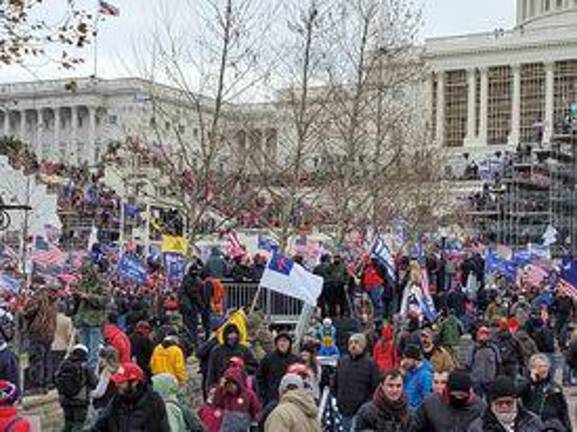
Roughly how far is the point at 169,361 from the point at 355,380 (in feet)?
7.53

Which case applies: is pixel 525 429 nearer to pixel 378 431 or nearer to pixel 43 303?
pixel 378 431

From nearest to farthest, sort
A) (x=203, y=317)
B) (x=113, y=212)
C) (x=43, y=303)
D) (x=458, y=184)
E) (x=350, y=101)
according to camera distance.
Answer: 1. (x=43, y=303)
2. (x=203, y=317)
3. (x=350, y=101)
4. (x=113, y=212)
5. (x=458, y=184)

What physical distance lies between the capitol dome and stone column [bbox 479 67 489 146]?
6249 mm

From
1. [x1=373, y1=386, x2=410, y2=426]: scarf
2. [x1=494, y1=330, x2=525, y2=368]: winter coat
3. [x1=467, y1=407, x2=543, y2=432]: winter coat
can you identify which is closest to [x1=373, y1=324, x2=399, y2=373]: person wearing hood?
[x1=494, y1=330, x2=525, y2=368]: winter coat

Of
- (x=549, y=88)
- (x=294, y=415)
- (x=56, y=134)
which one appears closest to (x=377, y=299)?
(x=294, y=415)

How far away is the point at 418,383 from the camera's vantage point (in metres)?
11.8

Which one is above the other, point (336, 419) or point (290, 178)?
point (290, 178)

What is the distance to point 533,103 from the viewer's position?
9512 centimetres

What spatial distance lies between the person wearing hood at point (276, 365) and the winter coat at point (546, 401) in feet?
8.18

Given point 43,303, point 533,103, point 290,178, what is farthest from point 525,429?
point 533,103

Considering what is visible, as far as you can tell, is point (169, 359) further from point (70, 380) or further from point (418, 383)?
point (418, 383)

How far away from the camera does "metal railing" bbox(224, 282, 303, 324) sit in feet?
74.2

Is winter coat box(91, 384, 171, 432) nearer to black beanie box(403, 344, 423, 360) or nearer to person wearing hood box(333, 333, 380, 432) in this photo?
person wearing hood box(333, 333, 380, 432)

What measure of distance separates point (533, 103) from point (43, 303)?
82425 millimetres
